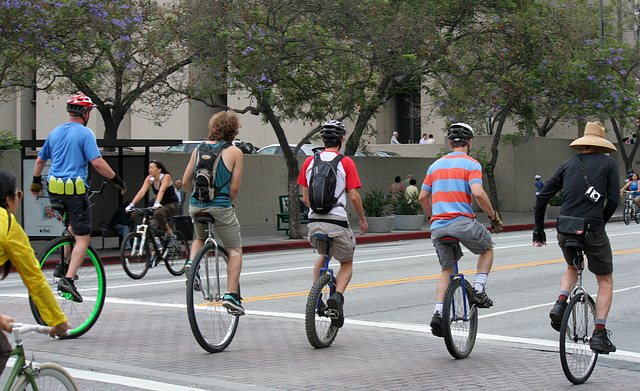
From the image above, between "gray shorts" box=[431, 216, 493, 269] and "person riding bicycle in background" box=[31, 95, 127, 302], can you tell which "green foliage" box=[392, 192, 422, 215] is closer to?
"person riding bicycle in background" box=[31, 95, 127, 302]

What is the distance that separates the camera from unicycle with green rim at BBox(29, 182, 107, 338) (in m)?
7.60

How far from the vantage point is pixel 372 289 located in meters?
11.9

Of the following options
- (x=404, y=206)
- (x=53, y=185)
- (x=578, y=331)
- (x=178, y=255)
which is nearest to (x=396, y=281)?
(x=178, y=255)

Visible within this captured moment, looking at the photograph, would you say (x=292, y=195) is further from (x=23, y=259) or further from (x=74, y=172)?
(x=23, y=259)

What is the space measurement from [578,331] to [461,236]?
1.26 meters

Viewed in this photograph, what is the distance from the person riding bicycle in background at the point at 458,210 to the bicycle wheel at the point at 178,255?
7.16 metres

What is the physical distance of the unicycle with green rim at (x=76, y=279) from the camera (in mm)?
7602

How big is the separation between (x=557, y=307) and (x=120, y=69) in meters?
20.4

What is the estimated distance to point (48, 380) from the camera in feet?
12.5

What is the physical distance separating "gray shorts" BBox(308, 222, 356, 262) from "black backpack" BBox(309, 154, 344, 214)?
15 centimetres

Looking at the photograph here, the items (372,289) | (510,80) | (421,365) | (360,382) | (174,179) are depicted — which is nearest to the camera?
(360,382)

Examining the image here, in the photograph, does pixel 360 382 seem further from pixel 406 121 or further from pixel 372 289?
pixel 406 121

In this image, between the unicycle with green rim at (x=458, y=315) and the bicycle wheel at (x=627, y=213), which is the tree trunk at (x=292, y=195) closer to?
the bicycle wheel at (x=627, y=213)

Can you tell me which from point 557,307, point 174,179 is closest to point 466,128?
point 557,307
